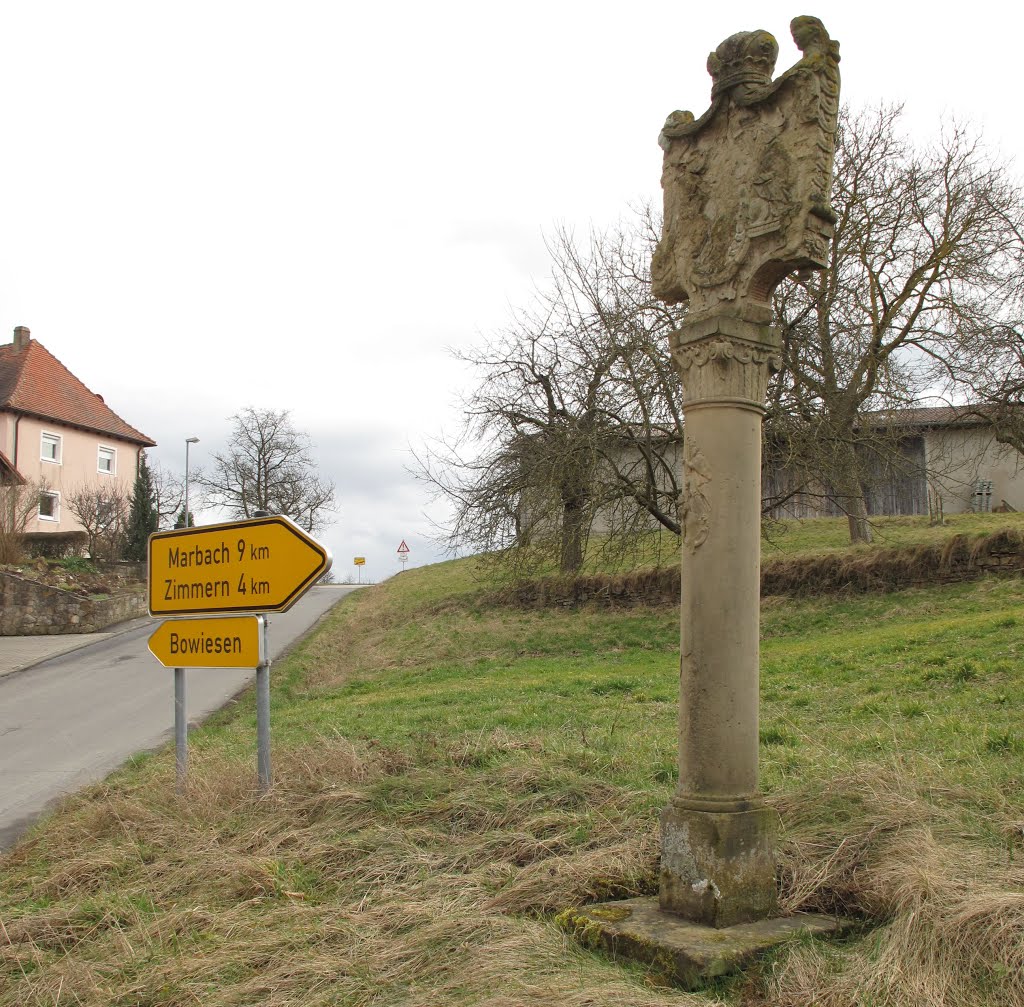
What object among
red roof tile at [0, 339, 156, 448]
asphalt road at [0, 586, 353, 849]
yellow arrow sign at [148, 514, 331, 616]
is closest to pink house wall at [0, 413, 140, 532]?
red roof tile at [0, 339, 156, 448]

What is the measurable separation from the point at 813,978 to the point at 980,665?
7.92m

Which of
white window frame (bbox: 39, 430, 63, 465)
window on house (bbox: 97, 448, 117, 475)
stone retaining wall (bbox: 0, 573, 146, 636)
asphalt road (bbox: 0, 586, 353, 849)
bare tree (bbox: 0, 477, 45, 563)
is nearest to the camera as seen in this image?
asphalt road (bbox: 0, 586, 353, 849)

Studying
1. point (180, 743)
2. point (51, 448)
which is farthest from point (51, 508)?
point (180, 743)

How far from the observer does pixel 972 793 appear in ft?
17.2

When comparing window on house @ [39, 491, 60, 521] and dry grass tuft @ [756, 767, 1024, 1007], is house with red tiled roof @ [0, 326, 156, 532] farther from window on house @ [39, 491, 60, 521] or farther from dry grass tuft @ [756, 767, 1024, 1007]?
dry grass tuft @ [756, 767, 1024, 1007]

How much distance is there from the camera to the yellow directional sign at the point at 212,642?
7.21 m

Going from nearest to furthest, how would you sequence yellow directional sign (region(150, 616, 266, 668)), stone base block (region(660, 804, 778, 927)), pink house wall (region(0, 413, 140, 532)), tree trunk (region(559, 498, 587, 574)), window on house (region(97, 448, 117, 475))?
1. stone base block (region(660, 804, 778, 927))
2. yellow directional sign (region(150, 616, 266, 668))
3. tree trunk (region(559, 498, 587, 574))
4. pink house wall (region(0, 413, 140, 532))
5. window on house (region(97, 448, 117, 475))

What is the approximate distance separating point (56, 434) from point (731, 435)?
51127 millimetres

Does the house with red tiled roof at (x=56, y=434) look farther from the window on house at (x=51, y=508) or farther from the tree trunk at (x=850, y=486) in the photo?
the tree trunk at (x=850, y=486)

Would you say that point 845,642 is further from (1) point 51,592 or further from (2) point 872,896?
(1) point 51,592

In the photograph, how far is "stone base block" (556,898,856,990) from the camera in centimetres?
379

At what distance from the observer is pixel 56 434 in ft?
165

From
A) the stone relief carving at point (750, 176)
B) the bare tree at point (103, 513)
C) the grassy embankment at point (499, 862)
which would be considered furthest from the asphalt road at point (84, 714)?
the bare tree at point (103, 513)

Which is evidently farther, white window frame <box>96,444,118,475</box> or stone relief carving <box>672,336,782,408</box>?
white window frame <box>96,444,118,475</box>
